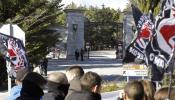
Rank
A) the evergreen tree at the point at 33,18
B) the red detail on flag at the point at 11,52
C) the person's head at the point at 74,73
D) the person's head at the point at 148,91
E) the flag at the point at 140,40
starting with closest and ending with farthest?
the person's head at the point at 148,91 < the person's head at the point at 74,73 < the flag at the point at 140,40 < the red detail on flag at the point at 11,52 < the evergreen tree at the point at 33,18

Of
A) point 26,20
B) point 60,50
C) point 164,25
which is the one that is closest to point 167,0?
point 164,25

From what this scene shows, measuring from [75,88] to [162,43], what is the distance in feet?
4.75

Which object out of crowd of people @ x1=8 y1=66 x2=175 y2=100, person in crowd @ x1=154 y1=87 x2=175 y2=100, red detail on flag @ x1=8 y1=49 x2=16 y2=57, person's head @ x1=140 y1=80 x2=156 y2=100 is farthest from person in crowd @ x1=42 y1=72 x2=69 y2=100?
red detail on flag @ x1=8 y1=49 x2=16 y2=57

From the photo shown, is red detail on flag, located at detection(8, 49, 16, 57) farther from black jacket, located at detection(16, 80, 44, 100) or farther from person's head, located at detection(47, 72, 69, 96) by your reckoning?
black jacket, located at detection(16, 80, 44, 100)

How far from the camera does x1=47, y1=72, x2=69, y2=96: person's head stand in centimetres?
739

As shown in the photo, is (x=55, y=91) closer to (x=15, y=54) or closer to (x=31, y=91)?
(x=31, y=91)

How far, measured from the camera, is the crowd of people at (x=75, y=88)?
5.86 metres

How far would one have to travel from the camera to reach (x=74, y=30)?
53.9 metres

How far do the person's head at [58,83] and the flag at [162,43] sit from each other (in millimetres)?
1421

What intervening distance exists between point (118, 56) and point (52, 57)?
7480 mm

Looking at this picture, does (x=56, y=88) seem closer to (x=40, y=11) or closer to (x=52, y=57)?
(x=40, y=11)

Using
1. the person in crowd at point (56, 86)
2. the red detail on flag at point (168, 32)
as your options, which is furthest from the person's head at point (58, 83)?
the red detail on flag at point (168, 32)

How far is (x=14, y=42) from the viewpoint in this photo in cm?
1188

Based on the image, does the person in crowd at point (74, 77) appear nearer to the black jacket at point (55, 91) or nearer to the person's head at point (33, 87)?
the black jacket at point (55, 91)
